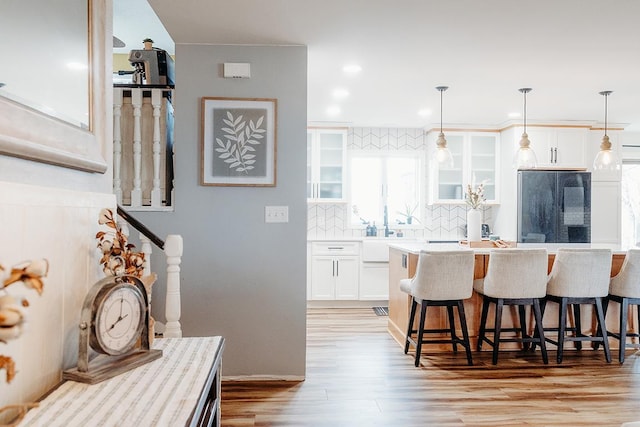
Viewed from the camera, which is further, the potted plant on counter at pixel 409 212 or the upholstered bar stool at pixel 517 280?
the potted plant on counter at pixel 409 212

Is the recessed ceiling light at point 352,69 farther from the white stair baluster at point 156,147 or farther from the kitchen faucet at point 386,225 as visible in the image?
the kitchen faucet at point 386,225

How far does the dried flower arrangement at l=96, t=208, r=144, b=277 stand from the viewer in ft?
4.29

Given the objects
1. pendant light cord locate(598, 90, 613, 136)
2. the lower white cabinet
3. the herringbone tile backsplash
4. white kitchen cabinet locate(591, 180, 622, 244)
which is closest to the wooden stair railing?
the lower white cabinet

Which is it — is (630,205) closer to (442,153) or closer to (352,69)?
(442,153)

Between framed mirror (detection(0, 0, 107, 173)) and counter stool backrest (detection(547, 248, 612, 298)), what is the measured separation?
346 cm

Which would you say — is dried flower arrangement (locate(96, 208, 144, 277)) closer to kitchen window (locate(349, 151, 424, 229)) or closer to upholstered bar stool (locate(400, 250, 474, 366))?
upholstered bar stool (locate(400, 250, 474, 366))

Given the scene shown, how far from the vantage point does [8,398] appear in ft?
3.29

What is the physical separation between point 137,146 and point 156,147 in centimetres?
12

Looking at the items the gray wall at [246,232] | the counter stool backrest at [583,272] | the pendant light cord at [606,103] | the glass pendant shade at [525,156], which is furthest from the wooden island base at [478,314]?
the pendant light cord at [606,103]

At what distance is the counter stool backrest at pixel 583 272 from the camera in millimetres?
3570

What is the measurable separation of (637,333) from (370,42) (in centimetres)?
344

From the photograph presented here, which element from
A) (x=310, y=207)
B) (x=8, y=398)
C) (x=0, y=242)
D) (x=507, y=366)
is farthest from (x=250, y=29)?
(x=310, y=207)

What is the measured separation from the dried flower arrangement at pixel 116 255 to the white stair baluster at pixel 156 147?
1817 millimetres

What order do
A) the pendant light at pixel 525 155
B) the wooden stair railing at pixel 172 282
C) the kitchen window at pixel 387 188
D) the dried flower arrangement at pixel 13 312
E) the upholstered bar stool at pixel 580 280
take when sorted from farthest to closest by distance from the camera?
the kitchen window at pixel 387 188
the pendant light at pixel 525 155
the upholstered bar stool at pixel 580 280
the wooden stair railing at pixel 172 282
the dried flower arrangement at pixel 13 312
